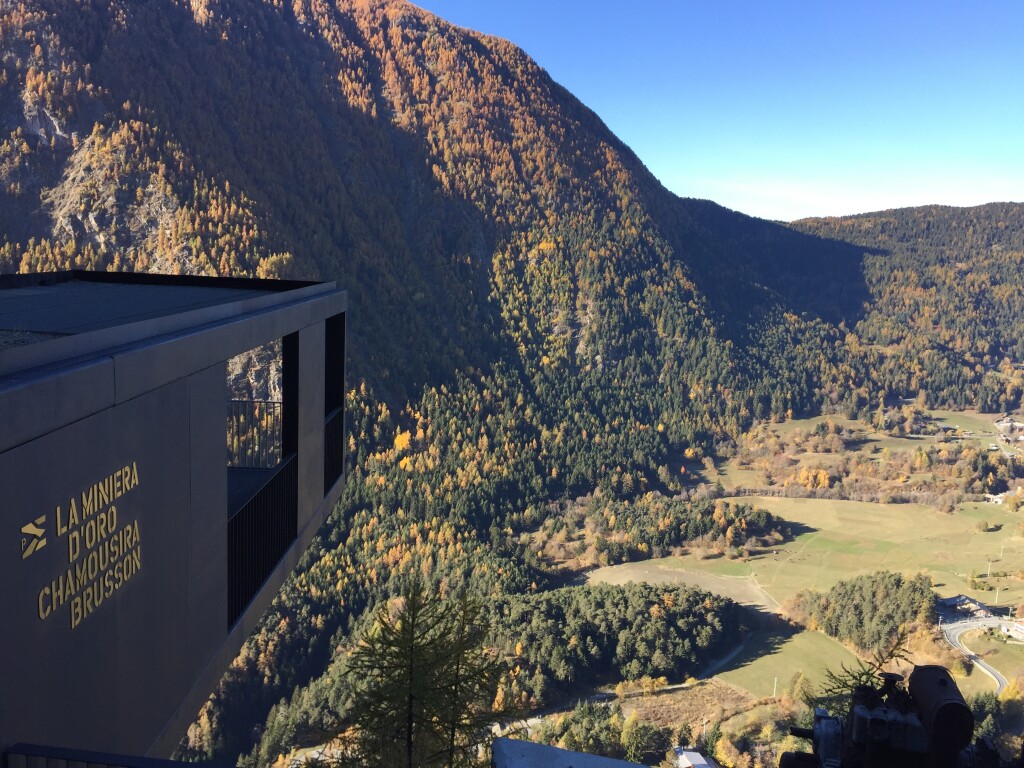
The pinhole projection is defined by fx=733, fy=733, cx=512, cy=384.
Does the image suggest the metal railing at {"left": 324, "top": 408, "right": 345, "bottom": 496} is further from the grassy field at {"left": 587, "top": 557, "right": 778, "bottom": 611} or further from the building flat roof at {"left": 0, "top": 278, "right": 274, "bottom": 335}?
the grassy field at {"left": 587, "top": 557, "right": 778, "bottom": 611}

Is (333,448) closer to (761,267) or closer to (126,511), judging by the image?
(126,511)

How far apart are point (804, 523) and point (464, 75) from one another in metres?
110

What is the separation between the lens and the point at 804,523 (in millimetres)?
89562

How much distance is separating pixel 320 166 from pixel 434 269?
81.0 ft

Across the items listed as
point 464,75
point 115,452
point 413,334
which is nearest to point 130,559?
point 115,452

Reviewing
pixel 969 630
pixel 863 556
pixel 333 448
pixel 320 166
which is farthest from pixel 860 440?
pixel 333 448

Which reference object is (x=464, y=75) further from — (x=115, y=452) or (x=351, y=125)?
(x=115, y=452)

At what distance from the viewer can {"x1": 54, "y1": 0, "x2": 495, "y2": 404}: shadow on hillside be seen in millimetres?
99562

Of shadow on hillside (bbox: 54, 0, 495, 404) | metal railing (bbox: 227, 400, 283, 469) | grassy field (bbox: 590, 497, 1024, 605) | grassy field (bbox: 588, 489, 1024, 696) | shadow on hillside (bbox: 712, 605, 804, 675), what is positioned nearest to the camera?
metal railing (bbox: 227, 400, 283, 469)

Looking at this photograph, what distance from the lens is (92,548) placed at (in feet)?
18.7

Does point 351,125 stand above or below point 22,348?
above

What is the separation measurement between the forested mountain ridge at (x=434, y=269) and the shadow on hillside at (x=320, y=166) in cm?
50

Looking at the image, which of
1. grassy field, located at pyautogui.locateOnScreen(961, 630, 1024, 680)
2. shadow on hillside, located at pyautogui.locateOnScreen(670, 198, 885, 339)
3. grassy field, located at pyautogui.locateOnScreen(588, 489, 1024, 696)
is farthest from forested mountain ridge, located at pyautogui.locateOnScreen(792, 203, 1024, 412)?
grassy field, located at pyautogui.locateOnScreen(961, 630, 1024, 680)

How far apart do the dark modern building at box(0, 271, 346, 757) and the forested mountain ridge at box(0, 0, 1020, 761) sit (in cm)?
4269
